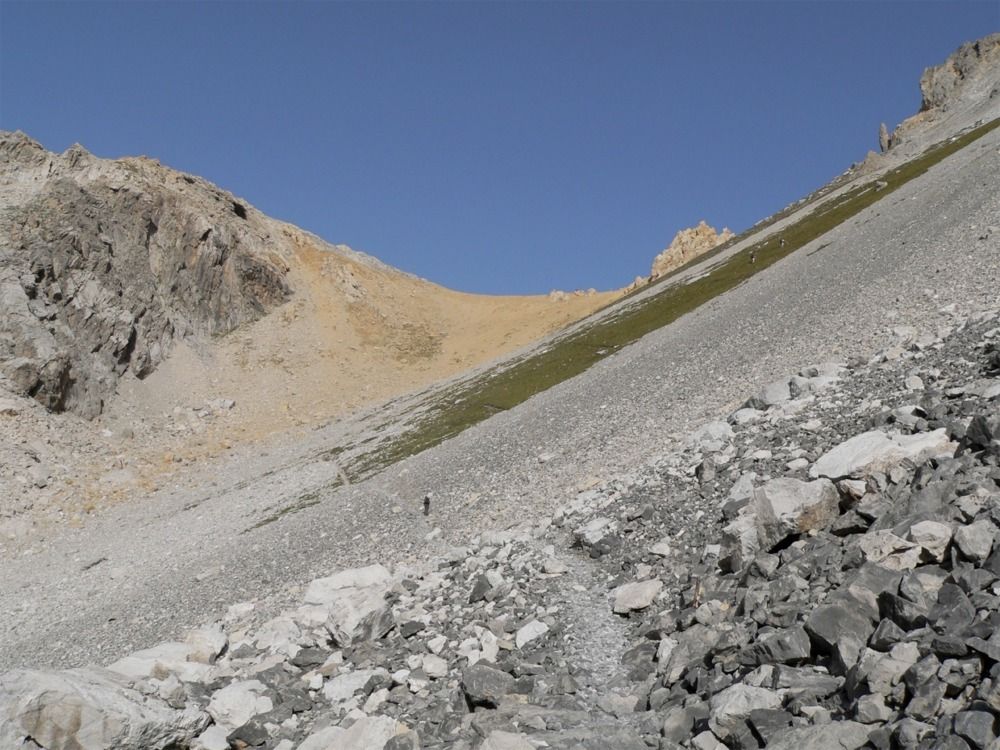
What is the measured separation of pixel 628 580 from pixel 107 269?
276 ft

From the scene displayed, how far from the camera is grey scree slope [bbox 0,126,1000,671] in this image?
31000 mm

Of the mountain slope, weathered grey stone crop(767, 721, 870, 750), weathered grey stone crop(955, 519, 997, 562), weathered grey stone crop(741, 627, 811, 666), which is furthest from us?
the mountain slope

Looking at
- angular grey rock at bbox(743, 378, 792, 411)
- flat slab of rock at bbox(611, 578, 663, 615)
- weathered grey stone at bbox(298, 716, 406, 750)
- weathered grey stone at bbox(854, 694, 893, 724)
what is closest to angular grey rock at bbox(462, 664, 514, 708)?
weathered grey stone at bbox(298, 716, 406, 750)

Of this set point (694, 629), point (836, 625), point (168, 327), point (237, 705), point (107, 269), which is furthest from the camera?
point (168, 327)

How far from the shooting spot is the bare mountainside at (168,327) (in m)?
66.0

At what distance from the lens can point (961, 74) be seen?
14188 centimetres

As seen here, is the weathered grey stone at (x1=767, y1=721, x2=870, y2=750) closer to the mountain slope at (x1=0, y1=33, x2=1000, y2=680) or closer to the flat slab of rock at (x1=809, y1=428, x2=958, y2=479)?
the flat slab of rock at (x1=809, y1=428, x2=958, y2=479)

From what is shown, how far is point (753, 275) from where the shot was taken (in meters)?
80.8

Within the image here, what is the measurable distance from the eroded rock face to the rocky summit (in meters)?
28.4

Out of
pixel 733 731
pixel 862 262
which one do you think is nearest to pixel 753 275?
pixel 862 262

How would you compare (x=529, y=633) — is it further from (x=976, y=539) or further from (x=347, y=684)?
(x=976, y=539)

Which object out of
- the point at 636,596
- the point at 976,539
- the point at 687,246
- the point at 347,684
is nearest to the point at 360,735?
the point at 347,684

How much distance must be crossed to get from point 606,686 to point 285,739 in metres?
6.74

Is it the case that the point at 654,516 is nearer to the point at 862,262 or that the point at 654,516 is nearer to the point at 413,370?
the point at 862,262
